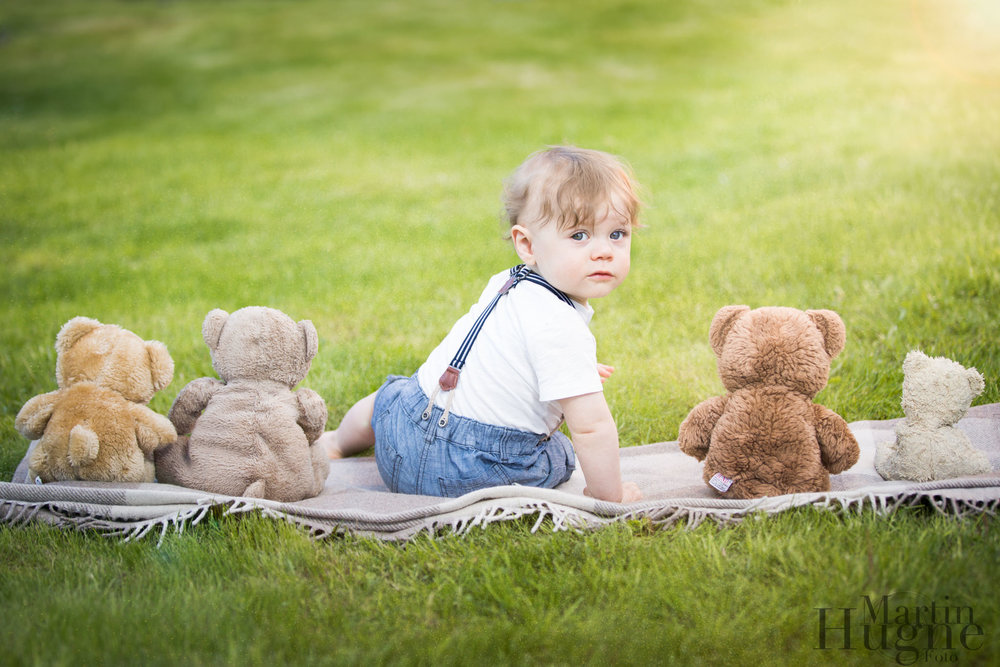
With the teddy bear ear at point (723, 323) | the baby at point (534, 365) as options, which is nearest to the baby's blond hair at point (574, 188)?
the baby at point (534, 365)

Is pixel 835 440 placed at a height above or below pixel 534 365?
below

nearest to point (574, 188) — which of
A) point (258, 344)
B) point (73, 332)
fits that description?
point (258, 344)

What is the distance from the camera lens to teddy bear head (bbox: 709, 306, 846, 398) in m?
2.89

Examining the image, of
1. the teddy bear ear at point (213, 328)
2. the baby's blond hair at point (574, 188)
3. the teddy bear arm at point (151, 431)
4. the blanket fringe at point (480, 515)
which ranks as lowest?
the blanket fringe at point (480, 515)

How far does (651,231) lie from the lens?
6.29 metres

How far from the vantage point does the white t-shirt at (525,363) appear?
2836 millimetres

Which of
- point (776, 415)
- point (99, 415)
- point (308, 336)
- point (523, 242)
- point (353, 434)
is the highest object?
point (523, 242)

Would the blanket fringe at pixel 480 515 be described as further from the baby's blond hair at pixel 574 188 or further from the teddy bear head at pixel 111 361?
the baby's blond hair at pixel 574 188

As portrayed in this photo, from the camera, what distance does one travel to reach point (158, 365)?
3131 millimetres

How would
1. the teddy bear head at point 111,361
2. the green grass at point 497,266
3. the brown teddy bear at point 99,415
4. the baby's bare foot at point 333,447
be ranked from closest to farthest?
the green grass at point 497,266, the brown teddy bear at point 99,415, the teddy bear head at point 111,361, the baby's bare foot at point 333,447

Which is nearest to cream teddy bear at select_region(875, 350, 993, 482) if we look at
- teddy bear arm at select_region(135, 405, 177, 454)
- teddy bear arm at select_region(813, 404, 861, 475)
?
teddy bear arm at select_region(813, 404, 861, 475)

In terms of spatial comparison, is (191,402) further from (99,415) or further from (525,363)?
(525,363)

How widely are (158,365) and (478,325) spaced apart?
1158mm

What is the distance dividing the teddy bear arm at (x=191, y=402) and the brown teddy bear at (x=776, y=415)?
1750 millimetres
